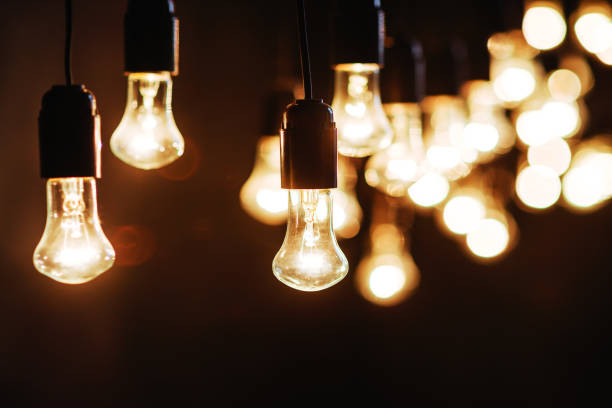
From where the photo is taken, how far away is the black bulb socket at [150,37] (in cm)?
69

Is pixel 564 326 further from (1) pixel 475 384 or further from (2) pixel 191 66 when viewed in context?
(2) pixel 191 66

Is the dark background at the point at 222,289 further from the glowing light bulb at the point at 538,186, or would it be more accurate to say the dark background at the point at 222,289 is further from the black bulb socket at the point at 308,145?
the black bulb socket at the point at 308,145

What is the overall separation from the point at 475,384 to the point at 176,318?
1.81 meters

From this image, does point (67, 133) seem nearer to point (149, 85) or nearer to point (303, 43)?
point (149, 85)

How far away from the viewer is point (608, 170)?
3740 mm

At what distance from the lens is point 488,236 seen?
3016 millimetres

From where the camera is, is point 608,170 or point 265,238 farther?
point 608,170

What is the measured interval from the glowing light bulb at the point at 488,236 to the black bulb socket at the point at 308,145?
7.77 ft

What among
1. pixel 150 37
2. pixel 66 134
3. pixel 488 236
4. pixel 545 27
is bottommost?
pixel 488 236

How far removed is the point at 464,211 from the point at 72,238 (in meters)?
2.30

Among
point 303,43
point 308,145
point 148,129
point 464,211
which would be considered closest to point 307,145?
point 308,145

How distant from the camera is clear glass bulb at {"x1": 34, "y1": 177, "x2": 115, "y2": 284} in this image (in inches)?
26.6

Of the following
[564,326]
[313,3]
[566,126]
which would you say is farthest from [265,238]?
[564,326]

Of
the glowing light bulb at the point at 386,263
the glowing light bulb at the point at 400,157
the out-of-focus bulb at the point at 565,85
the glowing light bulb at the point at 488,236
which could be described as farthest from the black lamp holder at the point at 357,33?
the out-of-focus bulb at the point at 565,85
